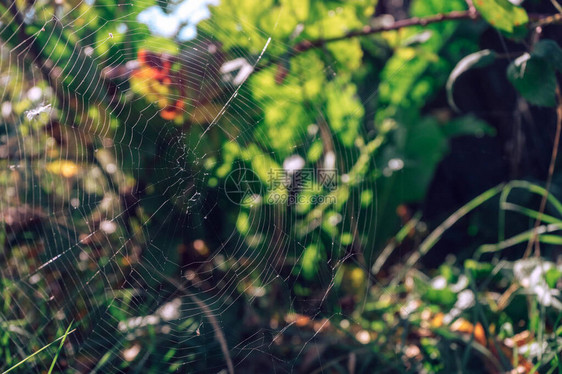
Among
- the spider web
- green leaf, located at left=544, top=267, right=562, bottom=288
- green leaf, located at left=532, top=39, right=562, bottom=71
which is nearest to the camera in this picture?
green leaf, located at left=532, top=39, right=562, bottom=71

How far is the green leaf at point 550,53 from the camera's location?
1.02 metres

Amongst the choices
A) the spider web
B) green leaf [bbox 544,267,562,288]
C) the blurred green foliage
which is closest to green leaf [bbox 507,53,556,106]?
the blurred green foliage

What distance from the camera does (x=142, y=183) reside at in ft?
5.23

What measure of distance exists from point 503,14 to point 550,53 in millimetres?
132

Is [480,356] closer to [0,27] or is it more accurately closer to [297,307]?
[297,307]

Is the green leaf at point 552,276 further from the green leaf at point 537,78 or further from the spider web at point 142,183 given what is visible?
the spider web at point 142,183

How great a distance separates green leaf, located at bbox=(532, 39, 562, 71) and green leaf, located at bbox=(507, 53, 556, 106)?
1cm

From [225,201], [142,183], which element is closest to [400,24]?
[225,201]

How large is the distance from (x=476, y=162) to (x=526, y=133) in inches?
9.1

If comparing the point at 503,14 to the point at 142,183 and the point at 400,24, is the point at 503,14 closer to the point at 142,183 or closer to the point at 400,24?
the point at 400,24

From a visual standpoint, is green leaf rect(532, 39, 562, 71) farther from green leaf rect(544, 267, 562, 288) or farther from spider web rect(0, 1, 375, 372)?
spider web rect(0, 1, 375, 372)

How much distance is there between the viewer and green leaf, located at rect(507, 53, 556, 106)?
3.47 ft

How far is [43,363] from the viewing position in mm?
1100

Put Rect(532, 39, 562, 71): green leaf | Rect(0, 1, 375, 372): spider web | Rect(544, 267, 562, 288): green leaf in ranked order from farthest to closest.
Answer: Rect(0, 1, 375, 372): spider web
Rect(544, 267, 562, 288): green leaf
Rect(532, 39, 562, 71): green leaf
